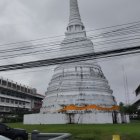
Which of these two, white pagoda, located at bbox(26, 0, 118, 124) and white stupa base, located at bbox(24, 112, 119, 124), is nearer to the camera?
white stupa base, located at bbox(24, 112, 119, 124)

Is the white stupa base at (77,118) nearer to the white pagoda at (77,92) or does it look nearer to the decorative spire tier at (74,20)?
the white pagoda at (77,92)

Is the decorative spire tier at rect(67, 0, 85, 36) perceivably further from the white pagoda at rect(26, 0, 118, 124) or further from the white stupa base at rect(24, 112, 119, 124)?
the white stupa base at rect(24, 112, 119, 124)

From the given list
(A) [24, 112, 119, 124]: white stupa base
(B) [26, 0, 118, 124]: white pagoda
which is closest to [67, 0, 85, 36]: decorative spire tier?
(B) [26, 0, 118, 124]: white pagoda

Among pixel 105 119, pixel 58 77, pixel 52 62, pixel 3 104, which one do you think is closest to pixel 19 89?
pixel 3 104

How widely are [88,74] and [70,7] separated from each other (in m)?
13.4

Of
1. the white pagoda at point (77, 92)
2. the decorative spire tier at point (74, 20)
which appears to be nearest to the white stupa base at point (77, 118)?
the white pagoda at point (77, 92)

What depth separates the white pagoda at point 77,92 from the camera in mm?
41844

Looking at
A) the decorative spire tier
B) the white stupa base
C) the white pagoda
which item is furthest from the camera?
the decorative spire tier

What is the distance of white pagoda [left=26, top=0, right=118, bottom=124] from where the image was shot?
4184 cm

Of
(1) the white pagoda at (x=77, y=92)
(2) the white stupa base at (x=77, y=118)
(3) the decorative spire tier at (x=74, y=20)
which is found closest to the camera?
(2) the white stupa base at (x=77, y=118)

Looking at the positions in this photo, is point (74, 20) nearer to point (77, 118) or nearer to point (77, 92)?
point (77, 92)

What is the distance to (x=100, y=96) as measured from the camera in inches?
1780

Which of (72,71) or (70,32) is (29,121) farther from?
(70,32)

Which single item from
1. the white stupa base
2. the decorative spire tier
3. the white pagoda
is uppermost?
the decorative spire tier
